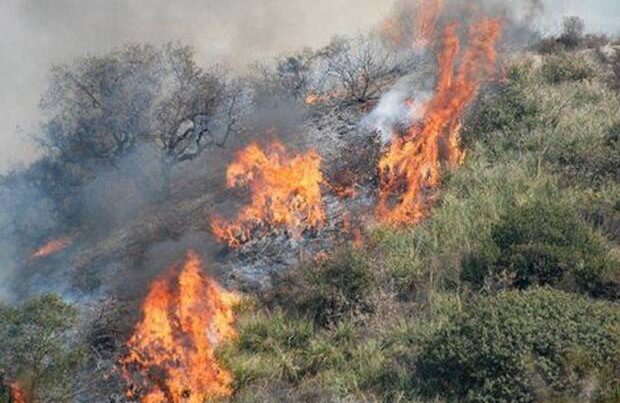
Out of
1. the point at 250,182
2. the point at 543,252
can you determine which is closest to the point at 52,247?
the point at 250,182

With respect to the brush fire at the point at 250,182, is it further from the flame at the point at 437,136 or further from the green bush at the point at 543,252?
the green bush at the point at 543,252

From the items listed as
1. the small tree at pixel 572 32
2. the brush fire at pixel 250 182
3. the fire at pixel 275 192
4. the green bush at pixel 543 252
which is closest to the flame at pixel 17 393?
the brush fire at pixel 250 182

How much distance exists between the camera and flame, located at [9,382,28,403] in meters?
10.0

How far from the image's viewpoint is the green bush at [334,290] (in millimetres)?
12453

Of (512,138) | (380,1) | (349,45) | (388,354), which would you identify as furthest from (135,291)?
(380,1)

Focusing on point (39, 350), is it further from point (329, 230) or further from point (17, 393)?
point (329, 230)

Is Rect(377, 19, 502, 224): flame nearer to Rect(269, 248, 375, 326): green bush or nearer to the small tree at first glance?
Rect(269, 248, 375, 326): green bush

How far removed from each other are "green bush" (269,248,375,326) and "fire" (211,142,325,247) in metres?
2.38

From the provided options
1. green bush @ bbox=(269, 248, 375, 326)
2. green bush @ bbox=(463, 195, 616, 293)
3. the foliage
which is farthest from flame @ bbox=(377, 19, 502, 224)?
the foliage

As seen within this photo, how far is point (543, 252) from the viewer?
11.6 metres

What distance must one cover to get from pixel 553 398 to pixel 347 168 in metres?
9.76

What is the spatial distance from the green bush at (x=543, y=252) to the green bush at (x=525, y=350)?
115 centimetres

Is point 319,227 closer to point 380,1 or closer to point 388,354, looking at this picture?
point 388,354

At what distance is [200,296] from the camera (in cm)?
1269
